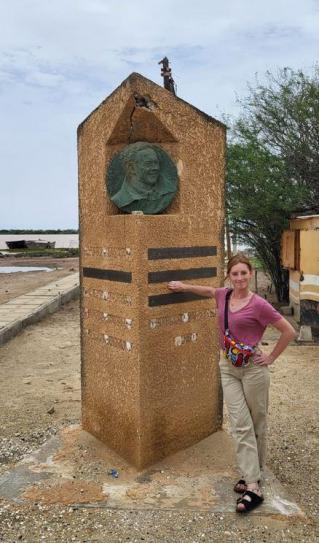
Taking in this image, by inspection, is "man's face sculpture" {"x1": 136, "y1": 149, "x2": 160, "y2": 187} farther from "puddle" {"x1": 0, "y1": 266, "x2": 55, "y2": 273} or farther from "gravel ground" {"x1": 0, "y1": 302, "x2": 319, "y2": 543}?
"puddle" {"x1": 0, "y1": 266, "x2": 55, "y2": 273}

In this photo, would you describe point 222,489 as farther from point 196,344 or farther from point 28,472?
point 28,472

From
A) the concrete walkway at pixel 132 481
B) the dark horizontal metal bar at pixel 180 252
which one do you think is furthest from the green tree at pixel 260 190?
the concrete walkway at pixel 132 481

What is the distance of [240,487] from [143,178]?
2262mm

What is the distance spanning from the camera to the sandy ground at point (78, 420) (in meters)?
3.09

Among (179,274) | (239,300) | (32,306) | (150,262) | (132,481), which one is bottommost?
(132,481)

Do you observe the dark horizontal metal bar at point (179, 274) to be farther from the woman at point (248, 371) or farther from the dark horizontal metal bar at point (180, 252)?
the woman at point (248, 371)

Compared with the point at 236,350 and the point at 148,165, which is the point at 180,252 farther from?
the point at 236,350

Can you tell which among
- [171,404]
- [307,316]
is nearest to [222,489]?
[171,404]

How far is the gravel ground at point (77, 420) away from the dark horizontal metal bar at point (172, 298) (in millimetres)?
1381

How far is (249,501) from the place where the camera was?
10.7 ft

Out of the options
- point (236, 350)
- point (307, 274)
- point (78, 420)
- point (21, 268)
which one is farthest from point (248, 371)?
point (21, 268)

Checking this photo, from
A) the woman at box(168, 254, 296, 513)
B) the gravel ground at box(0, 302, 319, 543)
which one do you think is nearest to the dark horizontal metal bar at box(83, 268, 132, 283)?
the woman at box(168, 254, 296, 513)

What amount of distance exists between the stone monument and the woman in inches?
21.6

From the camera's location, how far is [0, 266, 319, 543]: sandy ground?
3086 mm
